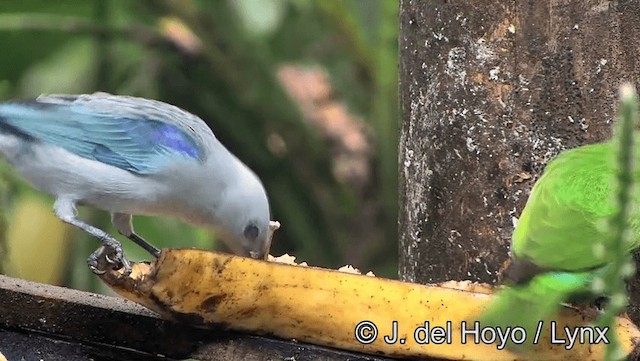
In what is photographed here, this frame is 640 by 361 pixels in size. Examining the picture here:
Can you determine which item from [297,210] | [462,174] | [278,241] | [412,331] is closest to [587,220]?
[412,331]

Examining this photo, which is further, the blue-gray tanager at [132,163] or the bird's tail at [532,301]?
the blue-gray tanager at [132,163]

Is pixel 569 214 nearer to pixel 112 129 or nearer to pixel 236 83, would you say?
pixel 112 129

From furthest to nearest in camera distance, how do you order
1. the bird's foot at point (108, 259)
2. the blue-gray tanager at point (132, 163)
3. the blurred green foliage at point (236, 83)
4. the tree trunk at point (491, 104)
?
the blurred green foliage at point (236, 83), the blue-gray tanager at point (132, 163), the tree trunk at point (491, 104), the bird's foot at point (108, 259)

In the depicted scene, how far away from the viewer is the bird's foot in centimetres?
178

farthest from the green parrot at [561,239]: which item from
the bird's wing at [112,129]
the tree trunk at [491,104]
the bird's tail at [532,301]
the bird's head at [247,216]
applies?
the bird's wing at [112,129]

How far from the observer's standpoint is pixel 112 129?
2.28 metres

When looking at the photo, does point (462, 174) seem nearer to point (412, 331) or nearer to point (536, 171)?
point (536, 171)

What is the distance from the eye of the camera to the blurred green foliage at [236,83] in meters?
4.04

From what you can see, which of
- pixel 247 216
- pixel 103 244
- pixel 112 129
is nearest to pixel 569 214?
pixel 247 216

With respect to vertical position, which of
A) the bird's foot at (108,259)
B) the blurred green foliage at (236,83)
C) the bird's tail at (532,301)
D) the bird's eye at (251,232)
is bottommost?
the bird's tail at (532,301)

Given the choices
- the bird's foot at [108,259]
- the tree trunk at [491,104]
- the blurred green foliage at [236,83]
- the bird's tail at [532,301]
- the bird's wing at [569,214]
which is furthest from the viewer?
the blurred green foliage at [236,83]

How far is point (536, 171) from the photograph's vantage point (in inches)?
82.4

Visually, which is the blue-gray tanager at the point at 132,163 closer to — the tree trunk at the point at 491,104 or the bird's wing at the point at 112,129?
the bird's wing at the point at 112,129

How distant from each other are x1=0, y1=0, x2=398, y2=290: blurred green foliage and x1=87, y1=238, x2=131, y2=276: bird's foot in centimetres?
202
